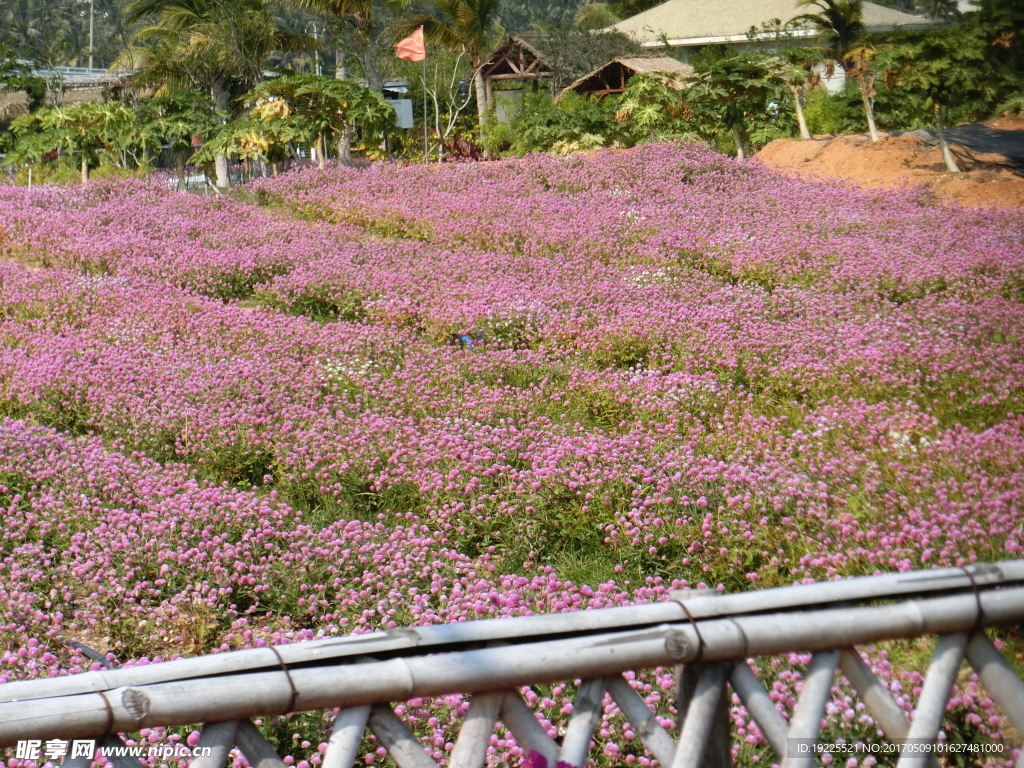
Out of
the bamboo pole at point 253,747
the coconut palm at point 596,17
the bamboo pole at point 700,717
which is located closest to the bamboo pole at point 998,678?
the bamboo pole at point 700,717

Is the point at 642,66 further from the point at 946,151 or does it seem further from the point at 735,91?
the point at 946,151

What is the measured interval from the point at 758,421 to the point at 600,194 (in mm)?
10216

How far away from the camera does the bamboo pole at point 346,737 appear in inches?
82.0

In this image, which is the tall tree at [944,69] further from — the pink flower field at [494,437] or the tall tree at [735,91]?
the pink flower field at [494,437]

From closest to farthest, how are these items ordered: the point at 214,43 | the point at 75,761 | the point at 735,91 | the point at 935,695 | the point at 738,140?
1. the point at 75,761
2. the point at 935,695
3. the point at 735,91
4. the point at 738,140
5. the point at 214,43

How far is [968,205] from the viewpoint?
47.6 feet

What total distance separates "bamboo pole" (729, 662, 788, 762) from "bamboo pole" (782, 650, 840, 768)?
3cm

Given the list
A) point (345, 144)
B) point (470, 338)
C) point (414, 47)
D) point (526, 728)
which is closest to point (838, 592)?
point (526, 728)

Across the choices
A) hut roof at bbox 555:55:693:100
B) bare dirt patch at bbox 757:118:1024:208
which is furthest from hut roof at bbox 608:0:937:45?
bare dirt patch at bbox 757:118:1024:208

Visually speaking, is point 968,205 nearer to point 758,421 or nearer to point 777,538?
point 758,421

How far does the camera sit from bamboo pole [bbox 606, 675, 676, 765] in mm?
2209

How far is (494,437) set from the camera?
5.65m

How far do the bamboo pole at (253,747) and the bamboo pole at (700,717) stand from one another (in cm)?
86

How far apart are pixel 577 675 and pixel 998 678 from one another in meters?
1.01
